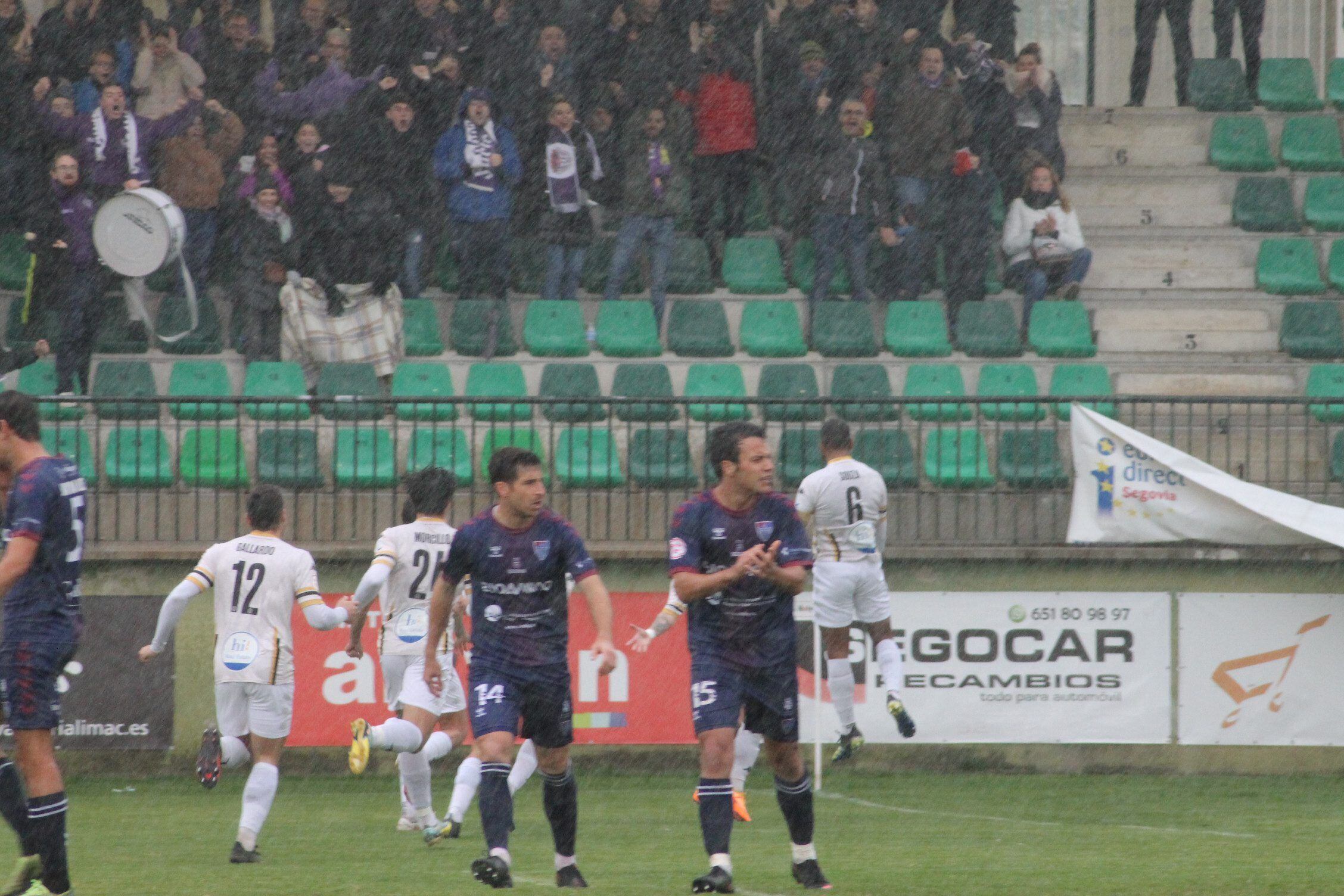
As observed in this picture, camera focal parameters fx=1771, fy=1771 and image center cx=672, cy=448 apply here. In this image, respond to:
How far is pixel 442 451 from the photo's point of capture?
571 inches

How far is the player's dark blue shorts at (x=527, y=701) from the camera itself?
769cm

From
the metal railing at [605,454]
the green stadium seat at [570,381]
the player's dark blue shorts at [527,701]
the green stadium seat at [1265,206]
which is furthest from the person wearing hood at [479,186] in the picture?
the player's dark blue shorts at [527,701]

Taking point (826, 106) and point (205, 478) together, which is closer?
point (205, 478)

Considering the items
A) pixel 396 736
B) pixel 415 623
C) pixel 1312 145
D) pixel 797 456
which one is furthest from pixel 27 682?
pixel 1312 145

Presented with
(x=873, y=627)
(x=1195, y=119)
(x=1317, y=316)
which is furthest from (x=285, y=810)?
(x=1195, y=119)

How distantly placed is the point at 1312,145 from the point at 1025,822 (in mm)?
11376

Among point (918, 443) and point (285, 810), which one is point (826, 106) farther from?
point (285, 810)

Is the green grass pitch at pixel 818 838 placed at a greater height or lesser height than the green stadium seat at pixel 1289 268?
lesser

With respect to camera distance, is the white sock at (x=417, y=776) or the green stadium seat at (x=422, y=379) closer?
the white sock at (x=417, y=776)

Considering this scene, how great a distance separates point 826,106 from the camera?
1731cm

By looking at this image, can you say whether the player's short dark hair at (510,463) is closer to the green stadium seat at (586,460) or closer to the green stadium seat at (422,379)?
the green stadium seat at (586,460)

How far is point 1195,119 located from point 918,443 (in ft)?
27.1

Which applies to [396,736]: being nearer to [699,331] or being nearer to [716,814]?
[716,814]

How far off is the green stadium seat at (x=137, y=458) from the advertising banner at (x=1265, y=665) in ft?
26.8
